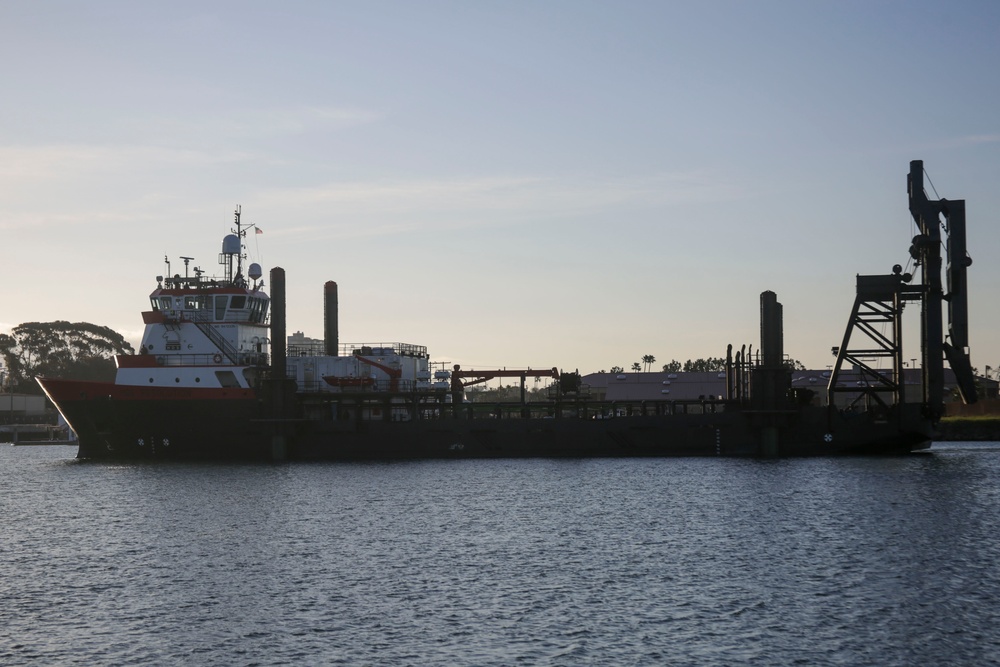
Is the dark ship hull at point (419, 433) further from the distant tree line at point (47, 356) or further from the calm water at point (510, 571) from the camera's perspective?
the distant tree line at point (47, 356)

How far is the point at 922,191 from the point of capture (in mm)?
58094

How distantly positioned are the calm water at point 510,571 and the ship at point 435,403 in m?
7.45

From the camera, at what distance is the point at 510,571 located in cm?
2770

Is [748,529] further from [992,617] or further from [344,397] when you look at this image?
[344,397]

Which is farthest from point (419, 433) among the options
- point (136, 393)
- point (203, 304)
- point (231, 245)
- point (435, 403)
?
point (231, 245)

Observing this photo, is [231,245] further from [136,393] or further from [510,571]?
[510,571]

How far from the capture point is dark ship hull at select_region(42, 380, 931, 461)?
5516cm

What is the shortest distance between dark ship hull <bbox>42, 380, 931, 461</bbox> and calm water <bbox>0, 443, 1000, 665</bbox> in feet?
23.0

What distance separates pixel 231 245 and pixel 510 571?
39803 millimetres

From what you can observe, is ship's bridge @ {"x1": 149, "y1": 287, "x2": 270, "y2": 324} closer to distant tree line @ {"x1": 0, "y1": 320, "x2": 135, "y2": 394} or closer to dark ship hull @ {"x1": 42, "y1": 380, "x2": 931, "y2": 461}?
dark ship hull @ {"x1": 42, "y1": 380, "x2": 931, "y2": 461}

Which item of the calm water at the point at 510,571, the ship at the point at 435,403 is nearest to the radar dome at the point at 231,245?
the ship at the point at 435,403

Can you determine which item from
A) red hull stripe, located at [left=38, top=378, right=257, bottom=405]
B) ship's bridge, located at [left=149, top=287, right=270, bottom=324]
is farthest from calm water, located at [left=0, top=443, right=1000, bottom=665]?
ship's bridge, located at [left=149, top=287, right=270, bottom=324]

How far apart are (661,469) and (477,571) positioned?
90.7 ft

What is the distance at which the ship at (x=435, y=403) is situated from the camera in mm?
55125
